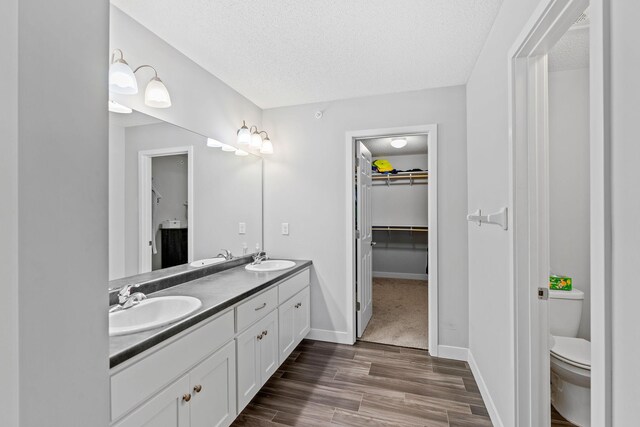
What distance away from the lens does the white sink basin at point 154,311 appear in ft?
4.63

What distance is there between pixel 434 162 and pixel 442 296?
1207mm

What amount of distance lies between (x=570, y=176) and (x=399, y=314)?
228 cm

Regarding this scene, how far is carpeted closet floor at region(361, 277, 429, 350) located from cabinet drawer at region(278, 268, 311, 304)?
862 millimetres

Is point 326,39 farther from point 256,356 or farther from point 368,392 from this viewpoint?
point 368,392

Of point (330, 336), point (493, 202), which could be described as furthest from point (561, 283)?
point (330, 336)

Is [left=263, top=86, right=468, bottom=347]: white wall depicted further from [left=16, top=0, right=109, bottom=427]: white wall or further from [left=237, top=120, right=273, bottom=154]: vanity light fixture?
[left=16, top=0, right=109, bottom=427]: white wall

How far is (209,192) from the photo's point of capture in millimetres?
2459

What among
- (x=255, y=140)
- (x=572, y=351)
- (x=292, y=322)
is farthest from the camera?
(x=255, y=140)

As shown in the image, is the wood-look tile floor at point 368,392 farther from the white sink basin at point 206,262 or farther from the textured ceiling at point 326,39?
the textured ceiling at point 326,39

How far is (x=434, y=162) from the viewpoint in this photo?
2.63 meters

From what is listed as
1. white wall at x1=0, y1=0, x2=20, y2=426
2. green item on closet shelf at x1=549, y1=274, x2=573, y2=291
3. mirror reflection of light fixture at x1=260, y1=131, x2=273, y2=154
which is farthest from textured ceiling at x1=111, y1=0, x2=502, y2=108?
green item on closet shelf at x1=549, y1=274, x2=573, y2=291

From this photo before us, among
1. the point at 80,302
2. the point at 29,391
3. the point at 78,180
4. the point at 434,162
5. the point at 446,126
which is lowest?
the point at 29,391

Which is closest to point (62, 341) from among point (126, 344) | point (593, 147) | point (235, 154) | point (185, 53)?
point (126, 344)

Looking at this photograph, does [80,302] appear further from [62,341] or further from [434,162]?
[434,162]
